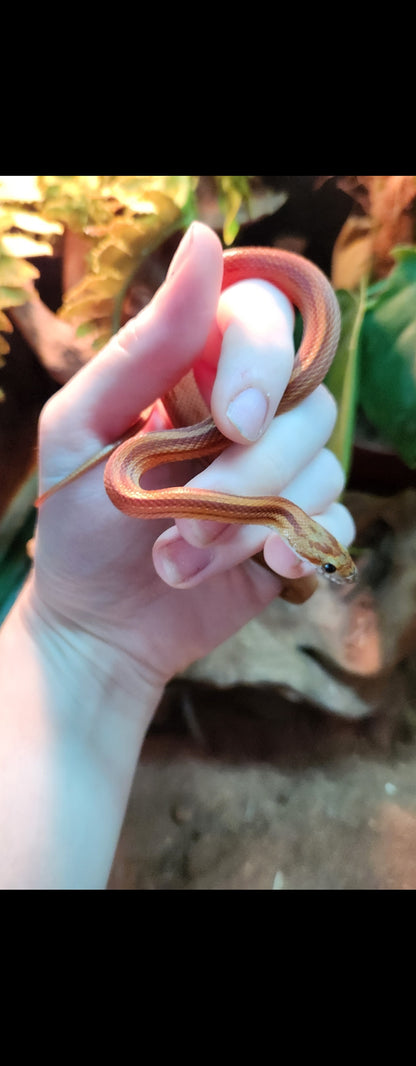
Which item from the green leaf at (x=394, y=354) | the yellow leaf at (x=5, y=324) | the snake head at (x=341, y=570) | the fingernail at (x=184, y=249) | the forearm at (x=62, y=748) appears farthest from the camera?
the yellow leaf at (x=5, y=324)

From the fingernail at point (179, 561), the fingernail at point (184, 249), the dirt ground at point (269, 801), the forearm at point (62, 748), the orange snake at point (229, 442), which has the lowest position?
the dirt ground at point (269, 801)

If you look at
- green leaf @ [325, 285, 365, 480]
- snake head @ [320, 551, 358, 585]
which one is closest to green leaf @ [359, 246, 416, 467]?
green leaf @ [325, 285, 365, 480]

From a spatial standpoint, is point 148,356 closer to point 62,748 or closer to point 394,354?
point 394,354

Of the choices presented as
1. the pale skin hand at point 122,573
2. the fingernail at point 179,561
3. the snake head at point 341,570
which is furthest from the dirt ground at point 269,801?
the fingernail at point 179,561

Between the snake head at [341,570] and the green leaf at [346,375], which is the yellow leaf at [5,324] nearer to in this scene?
the green leaf at [346,375]

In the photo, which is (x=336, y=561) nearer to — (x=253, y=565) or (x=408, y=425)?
(x=253, y=565)

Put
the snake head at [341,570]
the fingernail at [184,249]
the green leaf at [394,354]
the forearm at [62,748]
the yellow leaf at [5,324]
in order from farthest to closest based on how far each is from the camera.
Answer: the yellow leaf at [5,324] < the green leaf at [394,354] < the forearm at [62,748] < the snake head at [341,570] < the fingernail at [184,249]

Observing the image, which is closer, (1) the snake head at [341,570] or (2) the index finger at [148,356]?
(2) the index finger at [148,356]

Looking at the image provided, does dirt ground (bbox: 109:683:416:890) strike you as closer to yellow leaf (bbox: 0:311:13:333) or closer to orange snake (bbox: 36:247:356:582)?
orange snake (bbox: 36:247:356:582)
